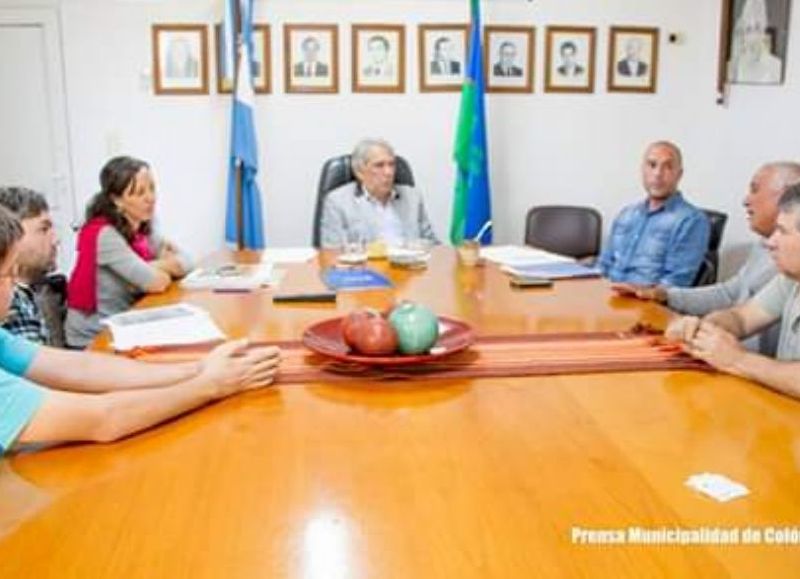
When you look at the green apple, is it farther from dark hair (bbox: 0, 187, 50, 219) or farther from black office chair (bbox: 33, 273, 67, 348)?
black office chair (bbox: 33, 273, 67, 348)

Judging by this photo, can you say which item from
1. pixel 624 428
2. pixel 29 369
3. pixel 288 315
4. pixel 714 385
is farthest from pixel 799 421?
pixel 29 369

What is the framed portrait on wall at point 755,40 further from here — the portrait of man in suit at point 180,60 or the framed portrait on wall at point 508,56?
the portrait of man in suit at point 180,60

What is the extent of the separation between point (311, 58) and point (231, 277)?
2.16 meters

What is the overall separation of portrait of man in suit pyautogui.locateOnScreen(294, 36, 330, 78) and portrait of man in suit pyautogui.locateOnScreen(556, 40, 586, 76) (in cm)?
130

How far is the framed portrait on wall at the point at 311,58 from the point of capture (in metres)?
4.54

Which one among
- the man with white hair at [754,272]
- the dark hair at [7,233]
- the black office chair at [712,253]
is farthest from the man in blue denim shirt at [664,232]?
the dark hair at [7,233]

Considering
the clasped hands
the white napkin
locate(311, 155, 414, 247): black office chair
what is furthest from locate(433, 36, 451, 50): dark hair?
the white napkin

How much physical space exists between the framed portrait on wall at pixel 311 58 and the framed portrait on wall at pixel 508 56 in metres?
0.84

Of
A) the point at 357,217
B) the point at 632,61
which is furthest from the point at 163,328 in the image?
the point at 632,61

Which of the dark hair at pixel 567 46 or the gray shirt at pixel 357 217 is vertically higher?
the dark hair at pixel 567 46

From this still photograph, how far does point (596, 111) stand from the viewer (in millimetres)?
4809

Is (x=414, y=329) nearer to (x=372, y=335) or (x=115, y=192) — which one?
(x=372, y=335)

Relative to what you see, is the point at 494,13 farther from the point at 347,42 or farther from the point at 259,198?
the point at 259,198

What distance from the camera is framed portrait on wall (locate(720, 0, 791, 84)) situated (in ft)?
12.5
